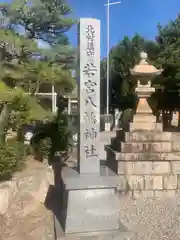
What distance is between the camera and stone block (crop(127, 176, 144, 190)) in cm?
678

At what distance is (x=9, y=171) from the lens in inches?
223

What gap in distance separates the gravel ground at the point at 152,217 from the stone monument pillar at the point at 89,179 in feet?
1.50

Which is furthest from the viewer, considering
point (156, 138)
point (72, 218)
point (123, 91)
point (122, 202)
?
point (123, 91)

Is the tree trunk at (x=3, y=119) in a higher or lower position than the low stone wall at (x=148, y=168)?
higher

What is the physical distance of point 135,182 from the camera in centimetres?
679

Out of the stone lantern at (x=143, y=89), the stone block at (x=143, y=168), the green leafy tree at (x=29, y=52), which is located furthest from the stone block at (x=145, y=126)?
the green leafy tree at (x=29, y=52)

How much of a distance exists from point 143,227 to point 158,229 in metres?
0.23

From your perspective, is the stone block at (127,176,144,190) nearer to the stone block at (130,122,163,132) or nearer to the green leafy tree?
the stone block at (130,122,163,132)

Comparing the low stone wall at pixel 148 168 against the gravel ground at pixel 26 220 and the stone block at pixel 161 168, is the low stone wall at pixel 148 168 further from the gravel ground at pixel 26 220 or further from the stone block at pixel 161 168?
the gravel ground at pixel 26 220

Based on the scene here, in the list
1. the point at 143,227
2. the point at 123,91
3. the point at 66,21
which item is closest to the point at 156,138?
the point at 143,227

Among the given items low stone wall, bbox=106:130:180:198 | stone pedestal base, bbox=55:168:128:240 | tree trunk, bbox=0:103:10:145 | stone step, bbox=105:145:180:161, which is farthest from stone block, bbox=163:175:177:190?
tree trunk, bbox=0:103:10:145

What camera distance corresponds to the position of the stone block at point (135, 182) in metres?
6.78

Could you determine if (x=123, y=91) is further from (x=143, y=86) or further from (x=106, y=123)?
(x=143, y=86)

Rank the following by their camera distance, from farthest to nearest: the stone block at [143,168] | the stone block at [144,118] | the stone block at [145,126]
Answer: the stone block at [144,118] < the stone block at [145,126] < the stone block at [143,168]
